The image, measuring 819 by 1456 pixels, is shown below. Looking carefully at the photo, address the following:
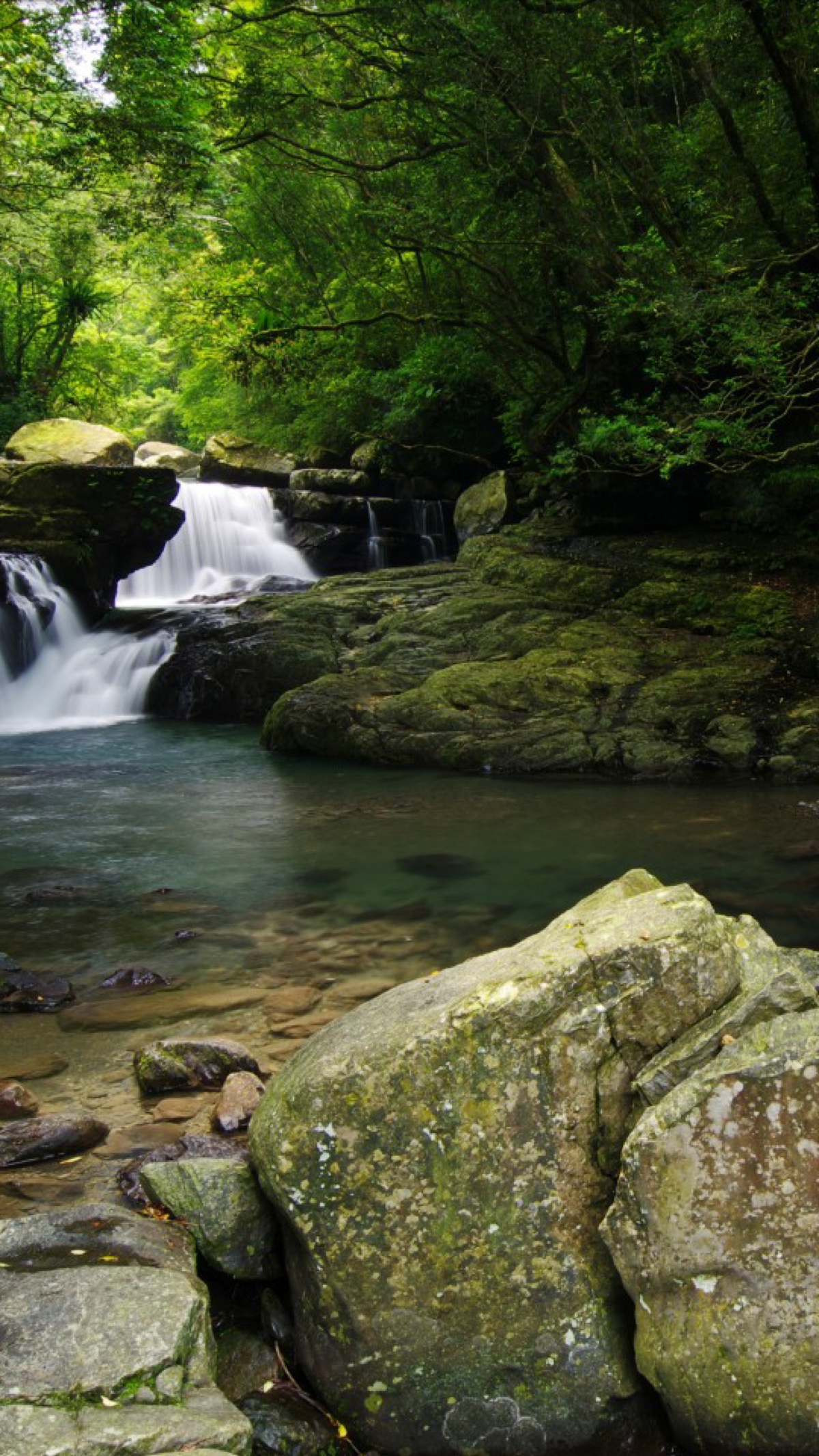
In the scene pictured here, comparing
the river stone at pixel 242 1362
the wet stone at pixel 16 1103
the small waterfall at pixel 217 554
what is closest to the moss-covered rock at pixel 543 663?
the small waterfall at pixel 217 554

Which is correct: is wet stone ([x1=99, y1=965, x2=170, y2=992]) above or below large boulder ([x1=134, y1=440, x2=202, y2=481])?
below

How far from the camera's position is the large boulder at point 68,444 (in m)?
22.6

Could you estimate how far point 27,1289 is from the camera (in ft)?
7.96

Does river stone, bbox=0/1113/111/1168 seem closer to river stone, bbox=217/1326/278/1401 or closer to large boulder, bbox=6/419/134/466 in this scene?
river stone, bbox=217/1326/278/1401

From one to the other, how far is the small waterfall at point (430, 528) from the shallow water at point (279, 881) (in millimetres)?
9717

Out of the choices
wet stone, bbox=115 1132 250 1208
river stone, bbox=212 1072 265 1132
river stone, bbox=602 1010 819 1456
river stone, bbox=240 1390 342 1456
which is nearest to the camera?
river stone, bbox=602 1010 819 1456

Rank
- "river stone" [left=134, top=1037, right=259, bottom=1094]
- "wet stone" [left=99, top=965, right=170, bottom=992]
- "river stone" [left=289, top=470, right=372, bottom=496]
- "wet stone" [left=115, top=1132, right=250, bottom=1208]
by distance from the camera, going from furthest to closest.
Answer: "river stone" [left=289, top=470, right=372, bottom=496], "wet stone" [left=99, top=965, right=170, bottom=992], "river stone" [left=134, top=1037, right=259, bottom=1094], "wet stone" [left=115, top=1132, right=250, bottom=1208]

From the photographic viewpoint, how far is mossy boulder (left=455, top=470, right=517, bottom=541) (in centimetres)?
1912

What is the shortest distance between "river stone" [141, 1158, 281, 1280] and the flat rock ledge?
0.16 meters

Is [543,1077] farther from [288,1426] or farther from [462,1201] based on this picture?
[288,1426]

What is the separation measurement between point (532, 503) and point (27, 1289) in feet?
58.3

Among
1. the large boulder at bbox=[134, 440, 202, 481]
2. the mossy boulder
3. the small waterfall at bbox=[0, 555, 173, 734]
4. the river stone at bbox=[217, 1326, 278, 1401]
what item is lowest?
the river stone at bbox=[217, 1326, 278, 1401]

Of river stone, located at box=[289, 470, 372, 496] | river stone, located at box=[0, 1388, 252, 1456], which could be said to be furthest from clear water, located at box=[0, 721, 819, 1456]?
river stone, located at box=[289, 470, 372, 496]

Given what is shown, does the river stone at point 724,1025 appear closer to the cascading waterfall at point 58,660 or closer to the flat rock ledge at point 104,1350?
the flat rock ledge at point 104,1350
